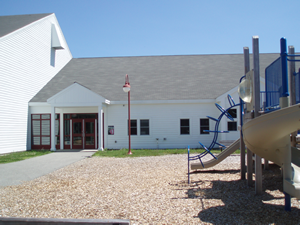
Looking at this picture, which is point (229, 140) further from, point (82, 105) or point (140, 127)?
point (82, 105)

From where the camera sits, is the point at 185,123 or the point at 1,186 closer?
the point at 1,186

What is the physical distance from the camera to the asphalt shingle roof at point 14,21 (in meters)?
17.8

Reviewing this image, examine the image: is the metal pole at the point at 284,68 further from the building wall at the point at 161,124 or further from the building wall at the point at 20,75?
the building wall at the point at 20,75

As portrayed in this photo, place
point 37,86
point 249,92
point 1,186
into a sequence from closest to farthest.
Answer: point 249,92 < point 1,186 < point 37,86

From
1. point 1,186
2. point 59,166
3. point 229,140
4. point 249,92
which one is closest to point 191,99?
point 229,140

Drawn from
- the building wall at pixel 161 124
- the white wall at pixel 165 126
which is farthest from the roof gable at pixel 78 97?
the white wall at pixel 165 126

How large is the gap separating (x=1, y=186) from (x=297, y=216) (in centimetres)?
785

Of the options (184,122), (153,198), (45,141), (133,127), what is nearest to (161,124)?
(184,122)

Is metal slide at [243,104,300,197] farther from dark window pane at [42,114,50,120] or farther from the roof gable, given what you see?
dark window pane at [42,114,50,120]

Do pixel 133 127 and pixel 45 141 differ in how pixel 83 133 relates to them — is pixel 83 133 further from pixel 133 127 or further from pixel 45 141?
pixel 133 127

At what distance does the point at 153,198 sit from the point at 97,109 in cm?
1286

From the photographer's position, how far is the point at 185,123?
18.0 m

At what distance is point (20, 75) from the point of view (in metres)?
17.7

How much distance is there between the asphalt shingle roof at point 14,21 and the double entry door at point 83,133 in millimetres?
7538
